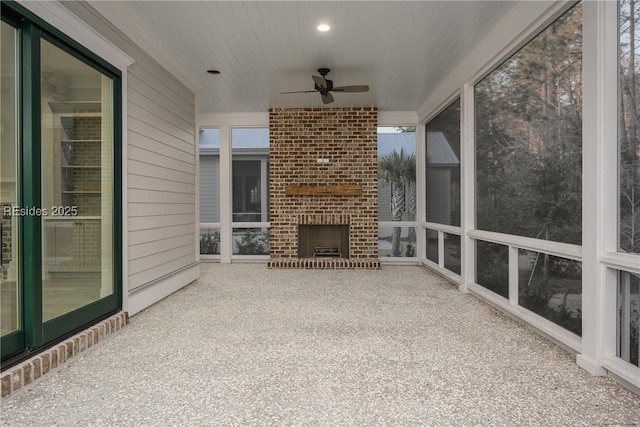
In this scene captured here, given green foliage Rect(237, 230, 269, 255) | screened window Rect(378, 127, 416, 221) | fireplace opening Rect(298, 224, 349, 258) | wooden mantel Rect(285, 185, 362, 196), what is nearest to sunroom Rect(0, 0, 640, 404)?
fireplace opening Rect(298, 224, 349, 258)

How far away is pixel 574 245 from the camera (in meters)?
2.75

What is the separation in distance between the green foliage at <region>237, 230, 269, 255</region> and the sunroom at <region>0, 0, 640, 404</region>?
160cm

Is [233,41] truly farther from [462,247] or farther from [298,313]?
[462,247]

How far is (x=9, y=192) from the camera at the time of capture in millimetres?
2385

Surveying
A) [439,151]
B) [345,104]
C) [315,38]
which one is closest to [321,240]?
[345,104]

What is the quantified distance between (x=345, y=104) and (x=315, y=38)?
2.71 metres

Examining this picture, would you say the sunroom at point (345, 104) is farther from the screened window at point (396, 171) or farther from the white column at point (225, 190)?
the white column at point (225, 190)

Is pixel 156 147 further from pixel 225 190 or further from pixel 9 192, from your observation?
pixel 225 190

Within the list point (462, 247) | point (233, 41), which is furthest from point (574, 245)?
point (233, 41)

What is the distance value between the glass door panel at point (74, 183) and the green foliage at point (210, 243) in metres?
4.04

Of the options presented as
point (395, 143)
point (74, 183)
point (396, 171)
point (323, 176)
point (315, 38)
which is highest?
point (315, 38)

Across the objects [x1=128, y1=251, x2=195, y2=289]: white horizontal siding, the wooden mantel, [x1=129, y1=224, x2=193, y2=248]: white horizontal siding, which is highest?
the wooden mantel

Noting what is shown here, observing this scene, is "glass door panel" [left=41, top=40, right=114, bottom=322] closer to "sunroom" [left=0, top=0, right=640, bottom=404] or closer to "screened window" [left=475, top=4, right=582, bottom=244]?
"sunroom" [left=0, top=0, right=640, bottom=404]

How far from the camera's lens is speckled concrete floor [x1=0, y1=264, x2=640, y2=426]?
1955mm
